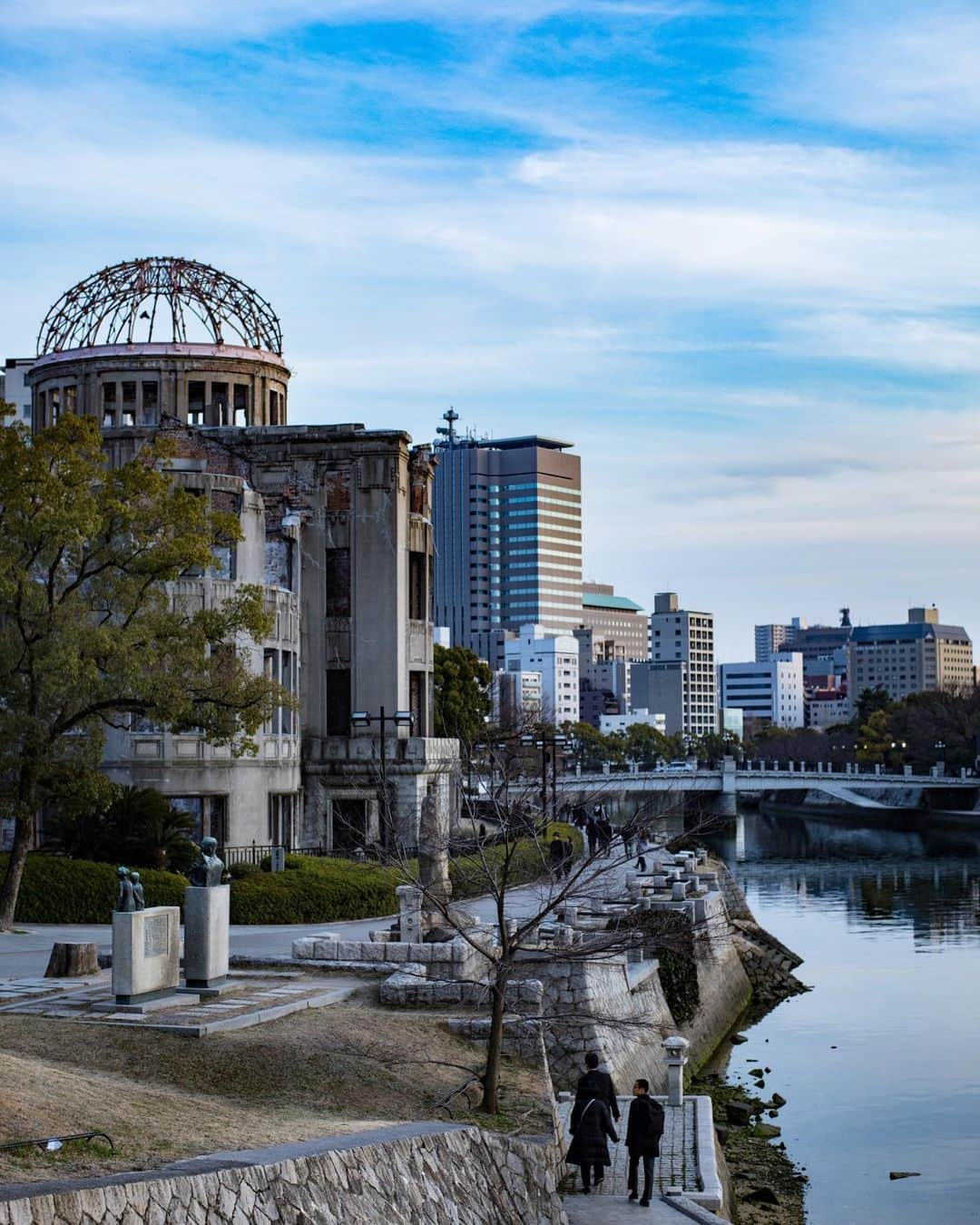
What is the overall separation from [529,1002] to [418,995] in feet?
5.76

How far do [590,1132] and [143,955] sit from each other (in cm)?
680

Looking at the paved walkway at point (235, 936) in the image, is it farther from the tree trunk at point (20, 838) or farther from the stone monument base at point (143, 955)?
the stone monument base at point (143, 955)

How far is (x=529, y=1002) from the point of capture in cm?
2398

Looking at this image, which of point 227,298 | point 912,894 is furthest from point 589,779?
point 227,298

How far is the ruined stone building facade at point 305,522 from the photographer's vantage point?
172 ft

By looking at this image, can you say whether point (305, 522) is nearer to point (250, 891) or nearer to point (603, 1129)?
point (250, 891)

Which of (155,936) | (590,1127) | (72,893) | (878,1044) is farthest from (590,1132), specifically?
(878,1044)

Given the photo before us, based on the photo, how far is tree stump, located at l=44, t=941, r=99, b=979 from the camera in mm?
26531

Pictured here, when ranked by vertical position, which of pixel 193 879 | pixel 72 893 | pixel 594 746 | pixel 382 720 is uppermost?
pixel 382 720

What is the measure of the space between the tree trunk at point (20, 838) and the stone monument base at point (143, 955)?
12.0 meters

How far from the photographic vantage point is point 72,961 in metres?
26.6

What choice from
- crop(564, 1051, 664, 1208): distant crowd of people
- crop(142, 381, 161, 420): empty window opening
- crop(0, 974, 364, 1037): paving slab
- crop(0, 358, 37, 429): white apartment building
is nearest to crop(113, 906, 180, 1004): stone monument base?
crop(0, 974, 364, 1037): paving slab

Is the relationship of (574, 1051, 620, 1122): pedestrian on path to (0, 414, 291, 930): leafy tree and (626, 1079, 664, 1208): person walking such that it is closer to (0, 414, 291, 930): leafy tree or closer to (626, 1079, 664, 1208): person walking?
(626, 1079, 664, 1208): person walking

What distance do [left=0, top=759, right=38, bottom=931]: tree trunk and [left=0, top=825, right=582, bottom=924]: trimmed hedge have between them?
1588mm
